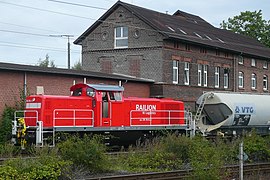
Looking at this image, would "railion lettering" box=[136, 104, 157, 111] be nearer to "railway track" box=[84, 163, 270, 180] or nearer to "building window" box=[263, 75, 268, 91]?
"railway track" box=[84, 163, 270, 180]

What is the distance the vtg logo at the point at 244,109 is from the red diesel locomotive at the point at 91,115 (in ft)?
13.6

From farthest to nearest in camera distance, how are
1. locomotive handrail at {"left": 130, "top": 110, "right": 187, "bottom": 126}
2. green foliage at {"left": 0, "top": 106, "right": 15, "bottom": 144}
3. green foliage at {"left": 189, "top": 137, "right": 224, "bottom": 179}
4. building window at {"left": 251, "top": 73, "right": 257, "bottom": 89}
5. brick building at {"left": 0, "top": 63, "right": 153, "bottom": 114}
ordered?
building window at {"left": 251, "top": 73, "right": 257, "bottom": 89} < brick building at {"left": 0, "top": 63, "right": 153, "bottom": 114} < locomotive handrail at {"left": 130, "top": 110, "right": 187, "bottom": 126} < green foliage at {"left": 0, "top": 106, "right": 15, "bottom": 144} < green foliage at {"left": 189, "top": 137, "right": 224, "bottom": 179}

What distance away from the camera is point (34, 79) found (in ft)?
91.8

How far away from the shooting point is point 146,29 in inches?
1508

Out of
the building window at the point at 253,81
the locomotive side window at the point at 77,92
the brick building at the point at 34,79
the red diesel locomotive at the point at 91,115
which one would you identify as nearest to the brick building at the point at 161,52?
the building window at the point at 253,81

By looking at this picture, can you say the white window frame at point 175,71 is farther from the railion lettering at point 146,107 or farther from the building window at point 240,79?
the railion lettering at point 146,107

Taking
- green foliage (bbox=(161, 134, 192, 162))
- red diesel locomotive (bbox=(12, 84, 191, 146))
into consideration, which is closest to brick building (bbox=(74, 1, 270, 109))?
red diesel locomotive (bbox=(12, 84, 191, 146))

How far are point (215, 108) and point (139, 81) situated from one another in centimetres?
710

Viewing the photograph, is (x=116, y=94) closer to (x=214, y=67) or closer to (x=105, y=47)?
(x=105, y=47)

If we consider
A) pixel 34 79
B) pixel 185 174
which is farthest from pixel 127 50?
pixel 185 174

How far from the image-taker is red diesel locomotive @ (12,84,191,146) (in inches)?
891

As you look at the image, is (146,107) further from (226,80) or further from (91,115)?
(226,80)

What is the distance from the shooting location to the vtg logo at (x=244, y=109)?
29.6 meters

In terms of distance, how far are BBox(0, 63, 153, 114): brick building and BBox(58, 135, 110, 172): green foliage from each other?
10828mm
